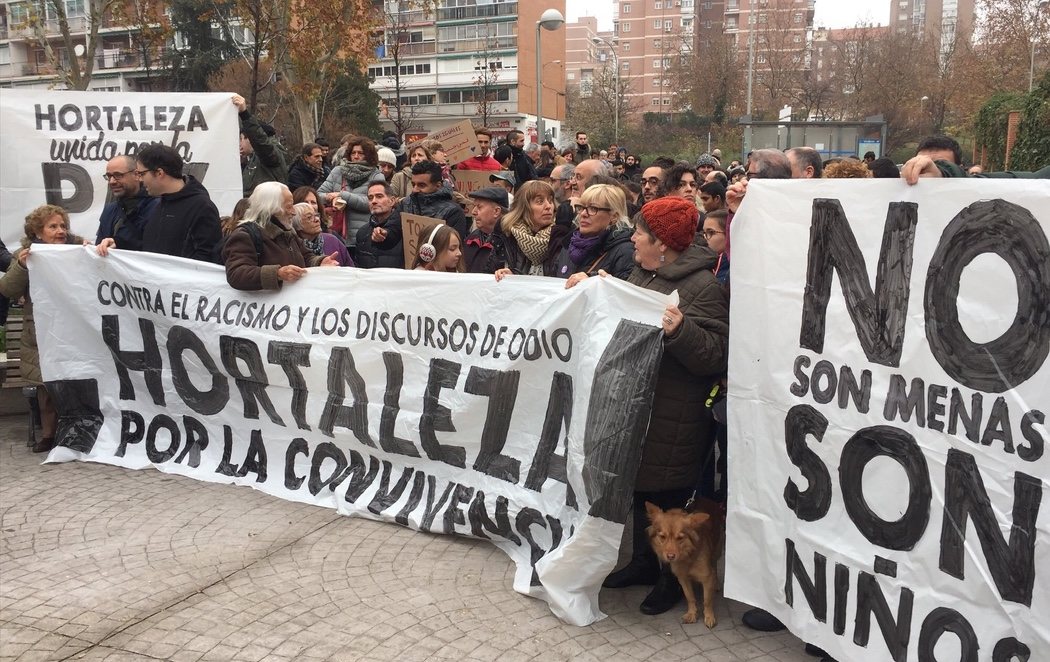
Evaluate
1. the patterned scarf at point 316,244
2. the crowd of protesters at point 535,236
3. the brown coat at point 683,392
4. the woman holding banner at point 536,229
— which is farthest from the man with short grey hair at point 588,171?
the brown coat at point 683,392

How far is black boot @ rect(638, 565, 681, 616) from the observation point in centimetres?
395

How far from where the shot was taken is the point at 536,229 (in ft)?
17.6

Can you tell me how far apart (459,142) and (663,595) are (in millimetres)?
6311

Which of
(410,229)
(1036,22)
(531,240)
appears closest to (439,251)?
(531,240)

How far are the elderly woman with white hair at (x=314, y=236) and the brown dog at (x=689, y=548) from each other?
3149mm

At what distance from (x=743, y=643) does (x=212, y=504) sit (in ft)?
10.1

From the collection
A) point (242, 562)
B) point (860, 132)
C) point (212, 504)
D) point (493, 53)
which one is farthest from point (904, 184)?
point (493, 53)

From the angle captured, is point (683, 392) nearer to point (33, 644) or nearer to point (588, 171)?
point (33, 644)

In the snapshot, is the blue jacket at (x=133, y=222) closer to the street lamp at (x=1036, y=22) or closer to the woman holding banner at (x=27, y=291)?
the woman holding banner at (x=27, y=291)

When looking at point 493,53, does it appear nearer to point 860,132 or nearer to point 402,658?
point 860,132

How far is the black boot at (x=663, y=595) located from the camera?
3.95 meters

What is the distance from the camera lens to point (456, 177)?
950 centimetres

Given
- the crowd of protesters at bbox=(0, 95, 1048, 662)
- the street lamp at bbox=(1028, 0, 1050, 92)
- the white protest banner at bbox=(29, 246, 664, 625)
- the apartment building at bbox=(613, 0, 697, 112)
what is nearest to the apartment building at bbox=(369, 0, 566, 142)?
the apartment building at bbox=(613, 0, 697, 112)

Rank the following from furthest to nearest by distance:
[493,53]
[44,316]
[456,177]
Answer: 1. [493,53]
2. [456,177]
3. [44,316]
